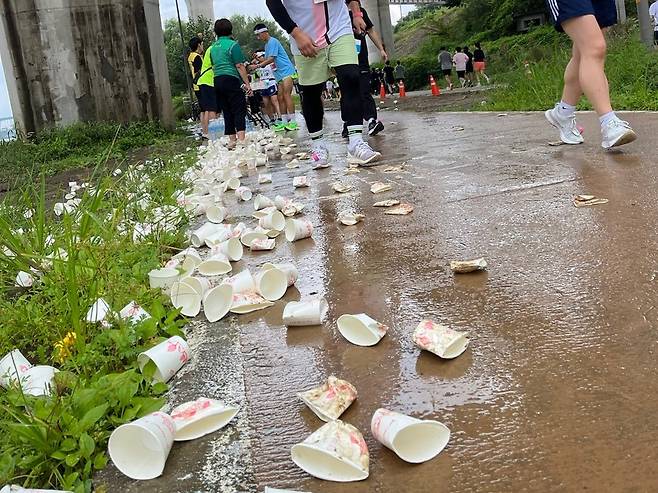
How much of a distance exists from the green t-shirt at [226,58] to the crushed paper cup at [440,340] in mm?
7856

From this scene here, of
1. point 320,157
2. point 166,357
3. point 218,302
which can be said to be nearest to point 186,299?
point 218,302

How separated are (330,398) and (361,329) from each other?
0.37 m

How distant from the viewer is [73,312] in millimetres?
1966

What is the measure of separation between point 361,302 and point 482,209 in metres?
1.11

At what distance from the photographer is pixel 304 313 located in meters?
1.92

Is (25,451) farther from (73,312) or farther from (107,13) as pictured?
(107,13)

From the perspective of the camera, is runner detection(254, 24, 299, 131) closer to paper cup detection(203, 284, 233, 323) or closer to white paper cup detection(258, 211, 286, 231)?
white paper cup detection(258, 211, 286, 231)

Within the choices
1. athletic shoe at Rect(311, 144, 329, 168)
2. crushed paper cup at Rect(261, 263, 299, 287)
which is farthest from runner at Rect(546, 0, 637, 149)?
crushed paper cup at Rect(261, 263, 299, 287)

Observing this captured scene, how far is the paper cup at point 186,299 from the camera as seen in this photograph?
2.16m

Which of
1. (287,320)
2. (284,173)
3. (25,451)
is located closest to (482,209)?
(287,320)

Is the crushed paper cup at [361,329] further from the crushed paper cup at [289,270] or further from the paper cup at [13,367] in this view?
the paper cup at [13,367]

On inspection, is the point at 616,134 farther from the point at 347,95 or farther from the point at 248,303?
the point at 248,303

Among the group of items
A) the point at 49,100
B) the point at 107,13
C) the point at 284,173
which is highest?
the point at 107,13

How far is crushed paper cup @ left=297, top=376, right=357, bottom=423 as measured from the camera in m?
1.41
